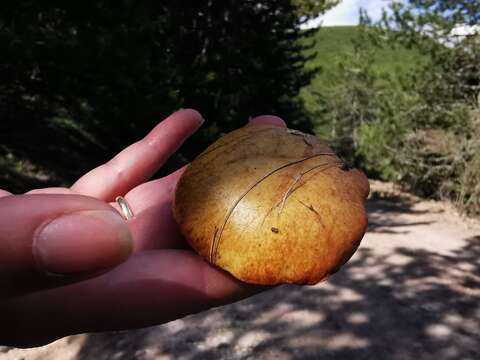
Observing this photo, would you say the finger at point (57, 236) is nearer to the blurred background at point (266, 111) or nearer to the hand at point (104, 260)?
the hand at point (104, 260)

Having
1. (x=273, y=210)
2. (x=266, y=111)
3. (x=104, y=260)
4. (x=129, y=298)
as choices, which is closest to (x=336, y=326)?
(x=273, y=210)

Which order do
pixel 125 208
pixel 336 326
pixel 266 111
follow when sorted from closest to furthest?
1. pixel 125 208
2. pixel 336 326
3. pixel 266 111

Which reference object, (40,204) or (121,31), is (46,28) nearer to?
(121,31)

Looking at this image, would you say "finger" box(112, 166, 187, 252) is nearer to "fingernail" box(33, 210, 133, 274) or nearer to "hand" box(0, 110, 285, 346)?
"hand" box(0, 110, 285, 346)

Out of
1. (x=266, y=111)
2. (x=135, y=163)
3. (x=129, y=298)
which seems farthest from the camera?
(x=266, y=111)

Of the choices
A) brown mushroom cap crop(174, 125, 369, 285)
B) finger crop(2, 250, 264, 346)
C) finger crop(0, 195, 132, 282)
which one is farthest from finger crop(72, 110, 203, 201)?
finger crop(0, 195, 132, 282)

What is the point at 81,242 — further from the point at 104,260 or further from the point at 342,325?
the point at 342,325

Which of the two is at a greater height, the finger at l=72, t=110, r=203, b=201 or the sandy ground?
the finger at l=72, t=110, r=203, b=201
